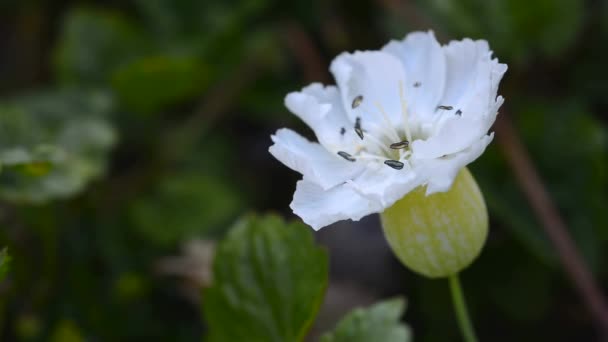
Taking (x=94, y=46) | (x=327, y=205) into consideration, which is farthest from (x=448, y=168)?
(x=94, y=46)

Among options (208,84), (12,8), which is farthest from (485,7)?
(12,8)

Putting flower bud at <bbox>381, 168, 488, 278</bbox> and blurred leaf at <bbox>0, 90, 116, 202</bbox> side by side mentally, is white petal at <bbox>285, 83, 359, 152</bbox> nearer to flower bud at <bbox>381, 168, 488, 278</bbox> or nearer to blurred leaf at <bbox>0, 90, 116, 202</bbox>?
flower bud at <bbox>381, 168, 488, 278</bbox>

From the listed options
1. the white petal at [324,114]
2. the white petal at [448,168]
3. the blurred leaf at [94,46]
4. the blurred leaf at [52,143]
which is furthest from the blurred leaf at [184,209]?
the white petal at [448,168]

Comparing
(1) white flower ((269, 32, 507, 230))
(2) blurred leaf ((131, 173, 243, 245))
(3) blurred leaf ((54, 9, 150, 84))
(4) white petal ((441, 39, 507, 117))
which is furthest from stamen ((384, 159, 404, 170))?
(3) blurred leaf ((54, 9, 150, 84))

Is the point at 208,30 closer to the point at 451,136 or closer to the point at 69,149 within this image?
the point at 69,149

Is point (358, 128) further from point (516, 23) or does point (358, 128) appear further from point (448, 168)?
point (516, 23)
